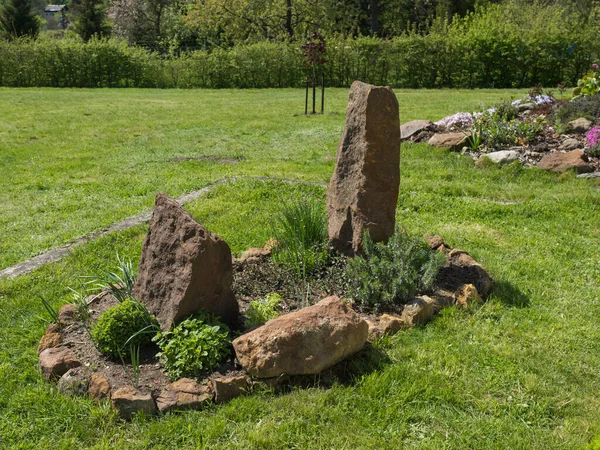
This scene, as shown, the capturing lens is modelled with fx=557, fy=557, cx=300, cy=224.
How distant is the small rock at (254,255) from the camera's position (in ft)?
17.2

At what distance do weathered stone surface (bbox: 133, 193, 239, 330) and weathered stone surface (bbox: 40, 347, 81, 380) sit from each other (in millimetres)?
617

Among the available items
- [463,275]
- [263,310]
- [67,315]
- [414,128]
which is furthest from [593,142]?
[67,315]

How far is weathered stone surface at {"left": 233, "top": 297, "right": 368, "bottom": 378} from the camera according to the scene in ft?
11.6

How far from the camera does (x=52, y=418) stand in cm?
335

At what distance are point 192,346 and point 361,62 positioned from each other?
77.8 ft

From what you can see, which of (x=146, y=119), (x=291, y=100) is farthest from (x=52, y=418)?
(x=291, y=100)

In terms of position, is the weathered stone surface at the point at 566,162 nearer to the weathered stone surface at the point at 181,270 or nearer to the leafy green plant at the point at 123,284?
the weathered stone surface at the point at 181,270

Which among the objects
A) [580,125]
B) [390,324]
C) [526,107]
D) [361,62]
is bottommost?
[390,324]

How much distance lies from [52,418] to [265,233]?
131 inches

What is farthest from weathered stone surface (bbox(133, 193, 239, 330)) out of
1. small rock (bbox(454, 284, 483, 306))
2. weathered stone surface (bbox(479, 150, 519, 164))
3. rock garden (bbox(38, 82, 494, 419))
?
weathered stone surface (bbox(479, 150, 519, 164))

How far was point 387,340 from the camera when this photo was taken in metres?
4.05

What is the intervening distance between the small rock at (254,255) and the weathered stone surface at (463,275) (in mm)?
1616

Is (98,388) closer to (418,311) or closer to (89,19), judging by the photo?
(418,311)

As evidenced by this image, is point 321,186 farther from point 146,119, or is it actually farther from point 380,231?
point 146,119
